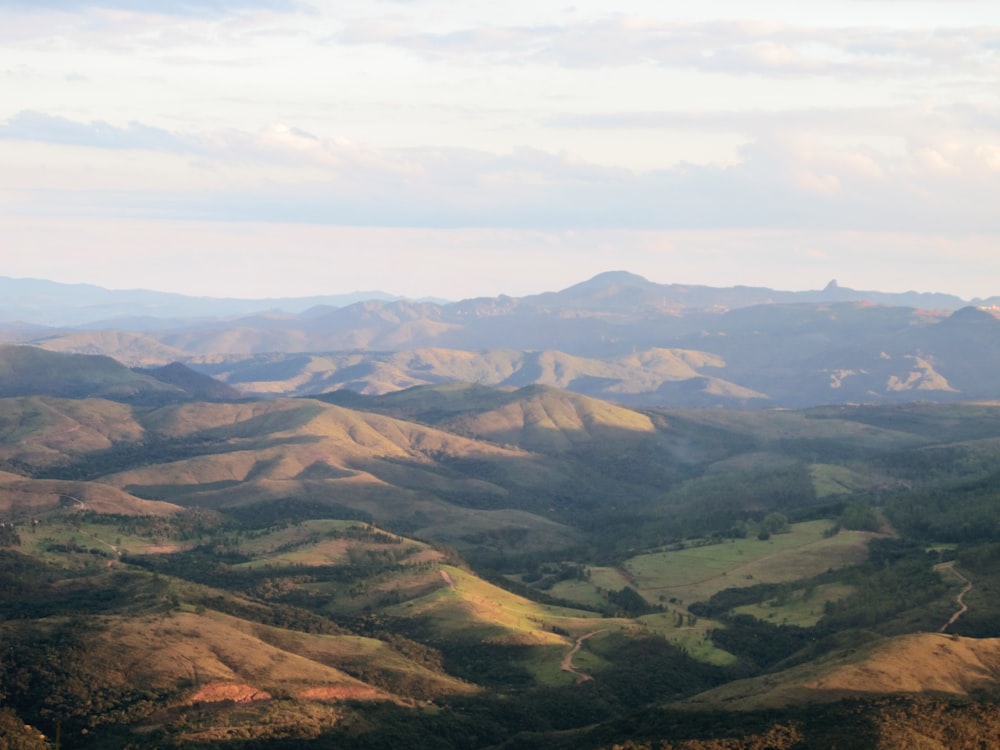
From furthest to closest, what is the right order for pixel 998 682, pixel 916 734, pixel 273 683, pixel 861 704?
pixel 273 683 → pixel 998 682 → pixel 861 704 → pixel 916 734

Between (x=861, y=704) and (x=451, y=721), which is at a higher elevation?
(x=861, y=704)

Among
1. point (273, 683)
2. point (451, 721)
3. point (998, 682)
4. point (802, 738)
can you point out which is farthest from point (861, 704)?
point (273, 683)

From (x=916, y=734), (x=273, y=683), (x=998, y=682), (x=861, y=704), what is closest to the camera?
(x=916, y=734)

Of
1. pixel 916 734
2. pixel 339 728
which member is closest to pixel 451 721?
pixel 339 728

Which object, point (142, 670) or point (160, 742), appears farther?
point (142, 670)

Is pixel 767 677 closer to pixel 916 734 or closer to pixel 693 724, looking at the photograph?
pixel 693 724

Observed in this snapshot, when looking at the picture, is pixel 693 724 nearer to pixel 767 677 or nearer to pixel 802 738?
pixel 802 738
